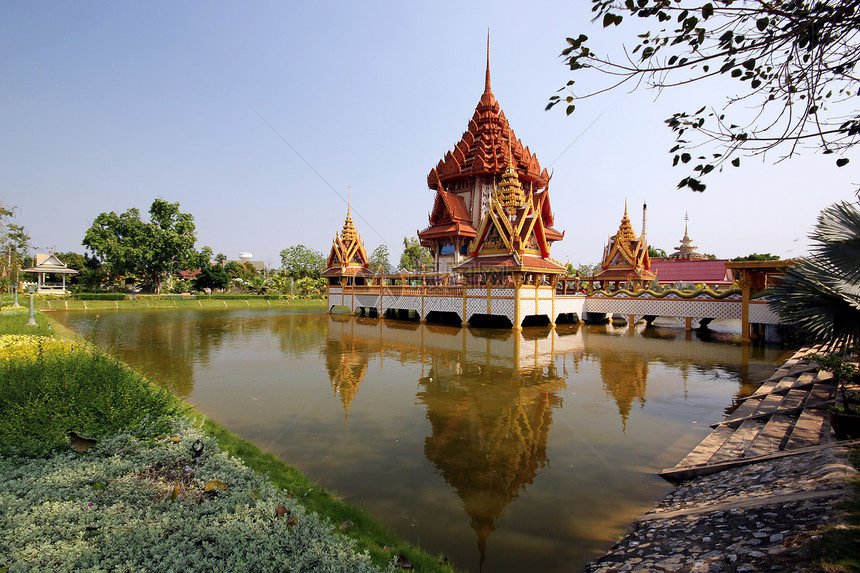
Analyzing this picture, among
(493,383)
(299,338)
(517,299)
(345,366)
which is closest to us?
(493,383)

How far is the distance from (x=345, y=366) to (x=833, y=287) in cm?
940

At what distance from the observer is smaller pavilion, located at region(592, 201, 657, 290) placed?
83.0 feet

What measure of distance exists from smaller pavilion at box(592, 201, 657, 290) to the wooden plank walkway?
19130 millimetres

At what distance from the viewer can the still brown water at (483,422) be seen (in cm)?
370

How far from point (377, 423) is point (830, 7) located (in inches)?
249

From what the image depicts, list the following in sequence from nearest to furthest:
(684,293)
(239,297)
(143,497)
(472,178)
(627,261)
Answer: (143,497)
(684,293)
(627,261)
(472,178)
(239,297)

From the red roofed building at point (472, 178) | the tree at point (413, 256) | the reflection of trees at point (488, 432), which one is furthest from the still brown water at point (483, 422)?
the tree at point (413, 256)

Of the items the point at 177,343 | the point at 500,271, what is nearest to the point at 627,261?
the point at 500,271

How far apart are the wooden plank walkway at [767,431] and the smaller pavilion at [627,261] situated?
19.1 meters

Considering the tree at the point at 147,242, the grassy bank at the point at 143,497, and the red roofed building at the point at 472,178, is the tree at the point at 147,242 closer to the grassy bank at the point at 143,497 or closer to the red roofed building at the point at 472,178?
the red roofed building at the point at 472,178

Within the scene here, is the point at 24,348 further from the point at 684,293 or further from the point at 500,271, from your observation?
the point at 684,293

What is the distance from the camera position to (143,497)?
10.4ft

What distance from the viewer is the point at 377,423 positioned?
6336 millimetres

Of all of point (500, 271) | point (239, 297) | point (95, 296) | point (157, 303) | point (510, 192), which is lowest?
point (157, 303)
